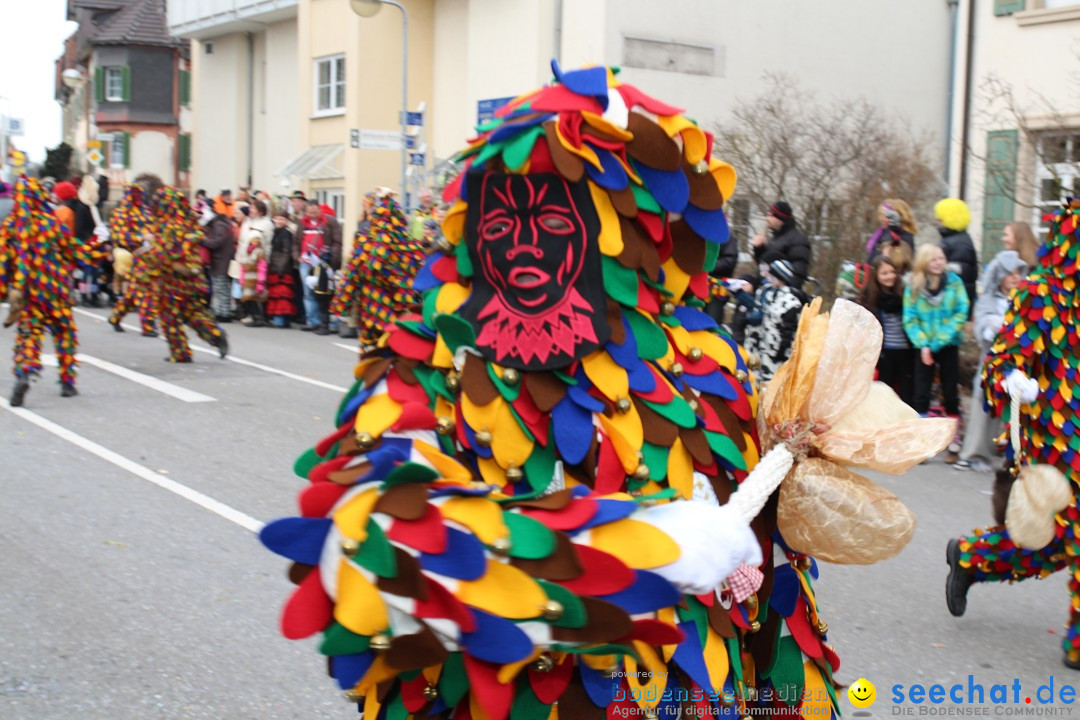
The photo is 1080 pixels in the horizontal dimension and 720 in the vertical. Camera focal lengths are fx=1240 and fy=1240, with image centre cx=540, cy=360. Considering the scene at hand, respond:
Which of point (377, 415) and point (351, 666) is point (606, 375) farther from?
point (351, 666)

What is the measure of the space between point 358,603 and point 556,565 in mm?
281

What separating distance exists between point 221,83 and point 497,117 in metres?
30.0

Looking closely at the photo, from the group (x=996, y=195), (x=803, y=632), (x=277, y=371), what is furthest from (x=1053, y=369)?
(x=996, y=195)

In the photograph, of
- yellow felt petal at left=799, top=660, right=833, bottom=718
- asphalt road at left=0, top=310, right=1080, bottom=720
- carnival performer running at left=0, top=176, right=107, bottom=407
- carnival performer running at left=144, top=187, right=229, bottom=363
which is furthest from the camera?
carnival performer running at left=144, top=187, right=229, bottom=363

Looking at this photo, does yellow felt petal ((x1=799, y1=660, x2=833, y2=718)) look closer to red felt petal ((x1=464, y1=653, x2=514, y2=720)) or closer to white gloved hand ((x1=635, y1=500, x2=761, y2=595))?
white gloved hand ((x1=635, y1=500, x2=761, y2=595))

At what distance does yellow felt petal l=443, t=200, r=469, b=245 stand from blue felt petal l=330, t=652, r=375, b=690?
2.45ft

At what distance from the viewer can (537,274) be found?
2088 mm

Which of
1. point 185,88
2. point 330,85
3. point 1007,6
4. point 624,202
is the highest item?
point 185,88

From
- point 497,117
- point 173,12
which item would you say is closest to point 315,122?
point 173,12

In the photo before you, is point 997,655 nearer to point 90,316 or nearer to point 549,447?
point 549,447

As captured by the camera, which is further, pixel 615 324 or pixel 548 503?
pixel 615 324

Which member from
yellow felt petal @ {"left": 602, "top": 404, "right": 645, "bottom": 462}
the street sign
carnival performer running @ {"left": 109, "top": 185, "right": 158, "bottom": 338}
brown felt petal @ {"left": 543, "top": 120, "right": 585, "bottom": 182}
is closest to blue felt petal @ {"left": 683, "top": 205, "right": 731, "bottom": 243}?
brown felt petal @ {"left": 543, "top": 120, "right": 585, "bottom": 182}

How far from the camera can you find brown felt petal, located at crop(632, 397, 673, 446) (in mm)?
2146

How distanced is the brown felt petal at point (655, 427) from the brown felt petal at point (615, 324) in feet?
0.36
